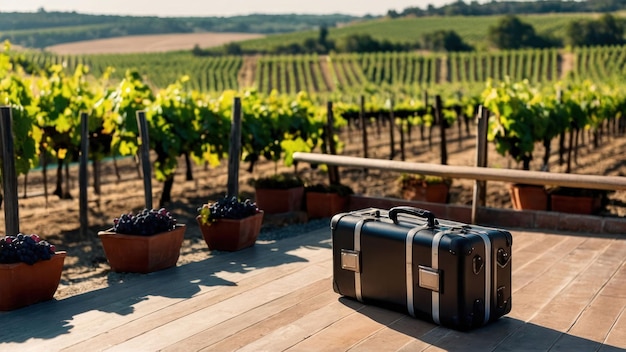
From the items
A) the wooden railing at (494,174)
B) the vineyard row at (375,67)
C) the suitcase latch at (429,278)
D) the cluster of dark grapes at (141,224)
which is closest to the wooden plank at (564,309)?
the suitcase latch at (429,278)

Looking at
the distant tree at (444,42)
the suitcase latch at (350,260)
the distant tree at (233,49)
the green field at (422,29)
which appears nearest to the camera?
the suitcase latch at (350,260)

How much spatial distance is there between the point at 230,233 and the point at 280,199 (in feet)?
6.74

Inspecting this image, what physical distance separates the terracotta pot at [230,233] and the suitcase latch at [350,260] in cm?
173

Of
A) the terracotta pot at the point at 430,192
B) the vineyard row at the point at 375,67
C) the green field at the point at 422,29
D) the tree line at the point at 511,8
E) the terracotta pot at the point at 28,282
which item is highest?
the tree line at the point at 511,8

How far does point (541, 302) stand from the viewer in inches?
180

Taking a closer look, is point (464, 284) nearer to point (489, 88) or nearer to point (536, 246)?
point (536, 246)

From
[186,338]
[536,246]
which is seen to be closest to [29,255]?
[186,338]

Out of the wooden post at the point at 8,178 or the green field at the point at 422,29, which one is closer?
the wooden post at the point at 8,178

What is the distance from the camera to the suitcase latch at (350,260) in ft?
14.5

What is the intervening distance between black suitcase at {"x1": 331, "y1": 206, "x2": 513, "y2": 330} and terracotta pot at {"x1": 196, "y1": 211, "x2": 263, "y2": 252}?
1766 mm

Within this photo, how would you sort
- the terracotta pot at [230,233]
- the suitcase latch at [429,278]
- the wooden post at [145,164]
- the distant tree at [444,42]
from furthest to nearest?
the distant tree at [444,42]
the wooden post at [145,164]
the terracotta pot at [230,233]
the suitcase latch at [429,278]

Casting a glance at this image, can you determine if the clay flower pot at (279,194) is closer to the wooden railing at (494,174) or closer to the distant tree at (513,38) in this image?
the wooden railing at (494,174)

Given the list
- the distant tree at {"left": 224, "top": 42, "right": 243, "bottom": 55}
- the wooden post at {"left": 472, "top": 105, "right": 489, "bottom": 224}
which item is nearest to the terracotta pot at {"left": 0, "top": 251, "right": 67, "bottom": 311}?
the wooden post at {"left": 472, "top": 105, "right": 489, "bottom": 224}

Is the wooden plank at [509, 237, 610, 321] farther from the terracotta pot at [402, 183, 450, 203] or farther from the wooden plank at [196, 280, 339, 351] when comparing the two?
the terracotta pot at [402, 183, 450, 203]
